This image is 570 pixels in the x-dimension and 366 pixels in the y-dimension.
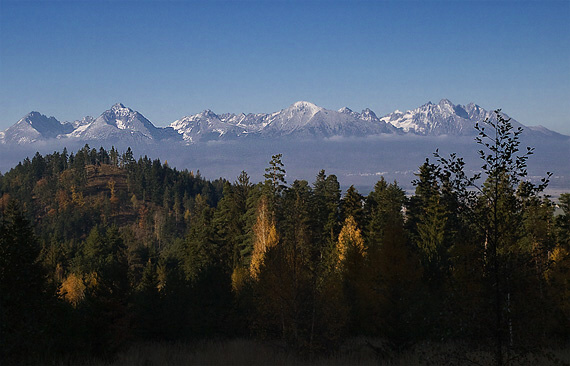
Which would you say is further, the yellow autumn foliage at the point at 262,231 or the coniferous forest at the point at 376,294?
the yellow autumn foliage at the point at 262,231

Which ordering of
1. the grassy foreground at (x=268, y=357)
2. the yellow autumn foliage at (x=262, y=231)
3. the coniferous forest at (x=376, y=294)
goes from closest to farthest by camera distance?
the coniferous forest at (x=376, y=294)
the grassy foreground at (x=268, y=357)
the yellow autumn foliage at (x=262, y=231)

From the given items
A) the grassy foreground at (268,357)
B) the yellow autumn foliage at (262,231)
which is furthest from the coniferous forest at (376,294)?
the yellow autumn foliage at (262,231)

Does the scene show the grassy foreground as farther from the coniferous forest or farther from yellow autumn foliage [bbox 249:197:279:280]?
yellow autumn foliage [bbox 249:197:279:280]

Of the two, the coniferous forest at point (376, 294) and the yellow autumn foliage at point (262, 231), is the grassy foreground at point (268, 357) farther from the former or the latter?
the yellow autumn foliage at point (262, 231)

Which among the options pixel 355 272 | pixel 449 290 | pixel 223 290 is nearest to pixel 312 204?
pixel 355 272

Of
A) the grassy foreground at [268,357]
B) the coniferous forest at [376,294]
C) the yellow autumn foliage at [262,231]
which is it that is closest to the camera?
the coniferous forest at [376,294]

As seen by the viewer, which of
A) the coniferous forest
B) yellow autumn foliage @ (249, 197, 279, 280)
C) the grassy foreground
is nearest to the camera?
the coniferous forest

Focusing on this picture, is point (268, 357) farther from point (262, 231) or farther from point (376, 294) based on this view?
point (262, 231)

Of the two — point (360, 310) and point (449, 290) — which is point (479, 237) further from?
point (360, 310)

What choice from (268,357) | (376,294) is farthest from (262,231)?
(268,357)

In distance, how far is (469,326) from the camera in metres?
11.6

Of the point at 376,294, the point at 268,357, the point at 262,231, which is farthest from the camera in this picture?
the point at 262,231

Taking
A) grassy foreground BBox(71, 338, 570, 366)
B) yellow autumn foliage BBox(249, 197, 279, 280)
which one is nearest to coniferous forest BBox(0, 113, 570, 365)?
grassy foreground BBox(71, 338, 570, 366)

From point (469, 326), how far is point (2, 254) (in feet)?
57.6
